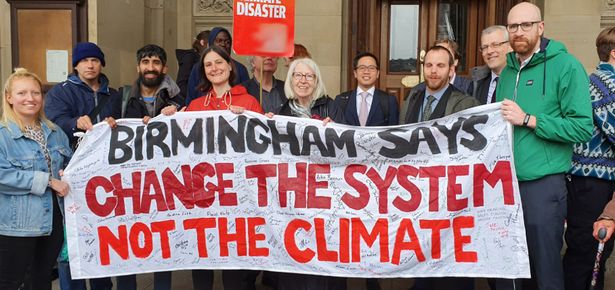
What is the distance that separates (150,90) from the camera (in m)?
4.76

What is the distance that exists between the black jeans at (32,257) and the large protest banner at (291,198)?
0.10 m

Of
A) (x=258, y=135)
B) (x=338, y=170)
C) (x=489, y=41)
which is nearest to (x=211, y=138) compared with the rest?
(x=258, y=135)

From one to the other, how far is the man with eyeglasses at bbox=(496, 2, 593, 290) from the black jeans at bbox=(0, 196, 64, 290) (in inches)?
122

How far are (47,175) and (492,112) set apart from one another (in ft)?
9.64

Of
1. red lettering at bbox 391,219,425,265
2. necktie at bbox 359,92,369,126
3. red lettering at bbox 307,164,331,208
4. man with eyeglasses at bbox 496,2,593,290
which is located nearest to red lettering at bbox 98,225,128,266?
red lettering at bbox 307,164,331,208

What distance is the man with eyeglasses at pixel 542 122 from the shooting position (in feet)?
12.0

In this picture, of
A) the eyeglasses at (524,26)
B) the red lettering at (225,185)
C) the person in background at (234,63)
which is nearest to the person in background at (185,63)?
the person in background at (234,63)

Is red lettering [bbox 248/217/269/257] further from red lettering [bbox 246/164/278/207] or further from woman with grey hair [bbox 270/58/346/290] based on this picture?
woman with grey hair [bbox 270/58/346/290]

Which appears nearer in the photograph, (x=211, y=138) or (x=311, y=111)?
(x=211, y=138)

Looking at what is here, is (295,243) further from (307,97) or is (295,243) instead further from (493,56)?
(493,56)

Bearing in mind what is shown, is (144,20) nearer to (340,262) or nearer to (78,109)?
(78,109)

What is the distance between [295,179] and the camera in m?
4.09

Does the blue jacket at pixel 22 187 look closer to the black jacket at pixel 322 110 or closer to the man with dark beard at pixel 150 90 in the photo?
the man with dark beard at pixel 150 90

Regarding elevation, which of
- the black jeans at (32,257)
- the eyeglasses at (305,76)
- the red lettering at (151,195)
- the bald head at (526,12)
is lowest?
the black jeans at (32,257)
